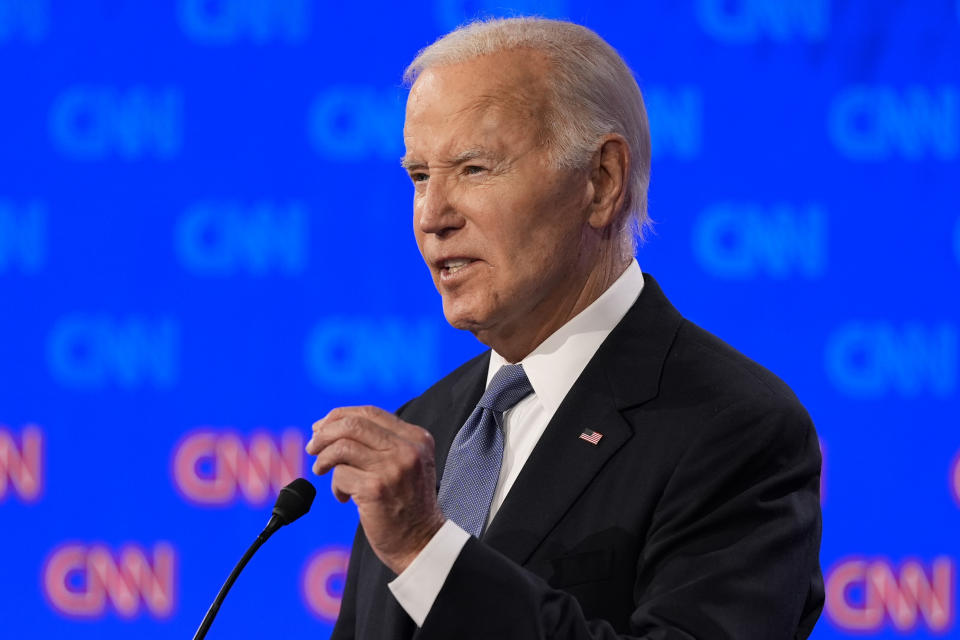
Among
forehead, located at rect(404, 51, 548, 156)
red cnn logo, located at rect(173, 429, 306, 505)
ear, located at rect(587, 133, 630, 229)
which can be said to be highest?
forehead, located at rect(404, 51, 548, 156)

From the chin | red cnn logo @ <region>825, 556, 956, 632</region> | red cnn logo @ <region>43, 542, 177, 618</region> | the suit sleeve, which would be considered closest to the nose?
the chin

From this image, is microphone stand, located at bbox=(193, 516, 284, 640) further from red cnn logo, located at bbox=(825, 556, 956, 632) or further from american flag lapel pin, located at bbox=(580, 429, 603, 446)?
red cnn logo, located at bbox=(825, 556, 956, 632)

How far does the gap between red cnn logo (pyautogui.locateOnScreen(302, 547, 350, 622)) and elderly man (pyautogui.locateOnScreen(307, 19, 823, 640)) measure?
1.08m

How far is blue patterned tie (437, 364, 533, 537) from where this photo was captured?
1.63 meters

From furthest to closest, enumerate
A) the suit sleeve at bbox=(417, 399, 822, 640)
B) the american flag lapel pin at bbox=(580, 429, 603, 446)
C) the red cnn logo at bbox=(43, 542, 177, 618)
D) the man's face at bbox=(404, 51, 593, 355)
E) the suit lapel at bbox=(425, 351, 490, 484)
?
the red cnn logo at bbox=(43, 542, 177, 618) < the suit lapel at bbox=(425, 351, 490, 484) < the man's face at bbox=(404, 51, 593, 355) < the american flag lapel pin at bbox=(580, 429, 603, 446) < the suit sleeve at bbox=(417, 399, 822, 640)

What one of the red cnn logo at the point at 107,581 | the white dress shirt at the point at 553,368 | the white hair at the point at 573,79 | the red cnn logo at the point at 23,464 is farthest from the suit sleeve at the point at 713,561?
the red cnn logo at the point at 23,464

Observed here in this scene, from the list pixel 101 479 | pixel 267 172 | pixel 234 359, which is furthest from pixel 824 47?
pixel 101 479

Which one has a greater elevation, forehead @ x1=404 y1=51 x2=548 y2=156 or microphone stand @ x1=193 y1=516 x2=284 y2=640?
forehead @ x1=404 y1=51 x2=548 y2=156

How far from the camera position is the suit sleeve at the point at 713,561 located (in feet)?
4.29

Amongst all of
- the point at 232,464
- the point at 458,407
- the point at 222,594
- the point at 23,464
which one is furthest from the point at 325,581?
the point at 222,594

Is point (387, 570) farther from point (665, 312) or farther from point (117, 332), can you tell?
point (117, 332)

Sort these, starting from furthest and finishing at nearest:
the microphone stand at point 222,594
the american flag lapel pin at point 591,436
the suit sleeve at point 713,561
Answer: the american flag lapel pin at point 591,436 → the microphone stand at point 222,594 → the suit sleeve at point 713,561

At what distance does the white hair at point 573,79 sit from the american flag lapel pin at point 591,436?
39cm

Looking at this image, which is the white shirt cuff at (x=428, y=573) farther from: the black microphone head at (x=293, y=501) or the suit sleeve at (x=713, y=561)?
the black microphone head at (x=293, y=501)
